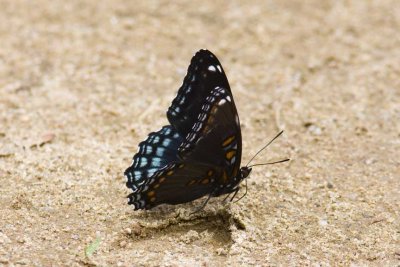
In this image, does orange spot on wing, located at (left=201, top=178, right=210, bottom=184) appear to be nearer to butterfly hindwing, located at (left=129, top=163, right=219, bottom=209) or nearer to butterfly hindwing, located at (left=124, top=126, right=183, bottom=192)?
butterfly hindwing, located at (left=129, top=163, right=219, bottom=209)

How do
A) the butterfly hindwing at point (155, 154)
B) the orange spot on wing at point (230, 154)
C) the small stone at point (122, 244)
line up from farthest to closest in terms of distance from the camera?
the butterfly hindwing at point (155, 154) < the orange spot on wing at point (230, 154) < the small stone at point (122, 244)

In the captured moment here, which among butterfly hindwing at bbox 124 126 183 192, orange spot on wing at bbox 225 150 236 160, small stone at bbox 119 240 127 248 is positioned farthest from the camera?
butterfly hindwing at bbox 124 126 183 192

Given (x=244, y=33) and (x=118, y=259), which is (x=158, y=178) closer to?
(x=118, y=259)

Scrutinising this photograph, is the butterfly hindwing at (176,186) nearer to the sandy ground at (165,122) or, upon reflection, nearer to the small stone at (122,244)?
the sandy ground at (165,122)

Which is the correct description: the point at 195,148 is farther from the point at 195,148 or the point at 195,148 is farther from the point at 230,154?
the point at 230,154

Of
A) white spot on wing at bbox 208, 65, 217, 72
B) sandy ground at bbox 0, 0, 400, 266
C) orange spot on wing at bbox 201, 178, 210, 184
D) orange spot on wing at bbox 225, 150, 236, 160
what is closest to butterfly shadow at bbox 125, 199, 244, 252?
Result: sandy ground at bbox 0, 0, 400, 266

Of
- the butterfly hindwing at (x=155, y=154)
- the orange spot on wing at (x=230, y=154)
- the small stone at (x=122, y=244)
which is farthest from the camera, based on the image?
the butterfly hindwing at (x=155, y=154)

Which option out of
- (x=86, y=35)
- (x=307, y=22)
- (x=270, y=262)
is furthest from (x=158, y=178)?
(x=307, y=22)

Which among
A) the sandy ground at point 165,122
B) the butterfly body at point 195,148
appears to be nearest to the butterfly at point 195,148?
the butterfly body at point 195,148

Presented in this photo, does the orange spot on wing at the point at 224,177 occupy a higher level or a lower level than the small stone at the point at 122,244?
higher
